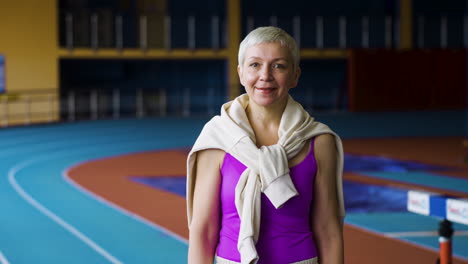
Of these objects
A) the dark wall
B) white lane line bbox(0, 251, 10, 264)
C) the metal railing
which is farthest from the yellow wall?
white lane line bbox(0, 251, 10, 264)

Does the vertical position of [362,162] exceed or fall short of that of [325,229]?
it falls short

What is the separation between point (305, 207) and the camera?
2756mm

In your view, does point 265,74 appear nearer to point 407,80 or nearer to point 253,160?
point 253,160

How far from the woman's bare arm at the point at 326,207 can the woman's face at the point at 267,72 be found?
0.71ft

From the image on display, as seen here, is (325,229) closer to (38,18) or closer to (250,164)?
(250,164)

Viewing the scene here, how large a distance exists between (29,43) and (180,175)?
15406 mm

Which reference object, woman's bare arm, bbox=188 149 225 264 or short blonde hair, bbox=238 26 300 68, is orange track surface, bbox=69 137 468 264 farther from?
short blonde hair, bbox=238 26 300 68

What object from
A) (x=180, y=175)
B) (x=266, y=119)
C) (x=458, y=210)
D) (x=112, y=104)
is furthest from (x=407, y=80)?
(x=266, y=119)

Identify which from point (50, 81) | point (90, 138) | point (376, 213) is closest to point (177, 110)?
point (50, 81)

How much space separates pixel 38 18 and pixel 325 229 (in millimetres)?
26809

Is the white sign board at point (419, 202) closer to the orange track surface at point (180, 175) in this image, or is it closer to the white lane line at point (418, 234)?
the orange track surface at point (180, 175)

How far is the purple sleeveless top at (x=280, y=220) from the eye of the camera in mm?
2717

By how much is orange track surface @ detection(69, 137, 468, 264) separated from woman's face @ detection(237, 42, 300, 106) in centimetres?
534

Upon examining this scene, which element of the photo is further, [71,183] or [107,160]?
[107,160]
